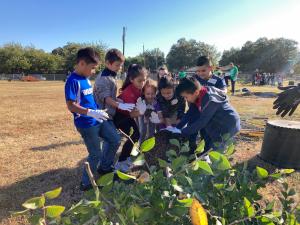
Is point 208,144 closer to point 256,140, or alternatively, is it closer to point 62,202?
point 62,202

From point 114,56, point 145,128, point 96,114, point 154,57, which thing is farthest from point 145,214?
point 154,57

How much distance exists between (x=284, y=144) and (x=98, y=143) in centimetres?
272

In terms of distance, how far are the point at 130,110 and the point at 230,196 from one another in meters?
2.79

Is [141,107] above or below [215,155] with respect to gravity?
below

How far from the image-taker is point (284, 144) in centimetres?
459

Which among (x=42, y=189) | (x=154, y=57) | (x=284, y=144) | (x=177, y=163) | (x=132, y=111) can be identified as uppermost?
(x=154, y=57)

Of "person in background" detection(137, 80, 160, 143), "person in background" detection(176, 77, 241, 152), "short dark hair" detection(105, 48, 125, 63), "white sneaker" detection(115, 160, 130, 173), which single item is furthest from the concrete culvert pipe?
"short dark hair" detection(105, 48, 125, 63)

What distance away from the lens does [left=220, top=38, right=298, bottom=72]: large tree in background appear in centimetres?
6669

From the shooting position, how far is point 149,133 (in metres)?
4.66

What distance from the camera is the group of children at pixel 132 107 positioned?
3.34m

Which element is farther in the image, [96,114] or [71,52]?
[71,52]

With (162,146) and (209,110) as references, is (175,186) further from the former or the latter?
(162,146)

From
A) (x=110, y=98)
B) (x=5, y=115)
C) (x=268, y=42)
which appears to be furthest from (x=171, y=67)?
(x=110, y=98)

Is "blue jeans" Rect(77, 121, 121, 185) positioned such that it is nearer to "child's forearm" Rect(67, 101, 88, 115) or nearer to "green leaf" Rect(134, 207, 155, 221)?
"child's forearm" Rect(67, 101, 88, 115)
